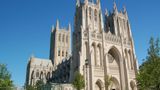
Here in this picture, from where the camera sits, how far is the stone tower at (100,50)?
134 ft

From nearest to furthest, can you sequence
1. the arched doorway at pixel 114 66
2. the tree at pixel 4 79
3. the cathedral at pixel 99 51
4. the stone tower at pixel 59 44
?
the tree at pixel 4 79 → the cathedral at pixel 99 51 → the arched doorway at pixel 114 66 → the stone tower at pixel 59 44

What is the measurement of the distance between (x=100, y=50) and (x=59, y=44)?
42940 millimetres

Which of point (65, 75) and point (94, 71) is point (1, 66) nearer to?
point (94, 71)

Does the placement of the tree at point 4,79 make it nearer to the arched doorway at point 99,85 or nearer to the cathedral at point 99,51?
the cathedral at point 99,51

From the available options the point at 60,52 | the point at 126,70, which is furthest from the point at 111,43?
the point at 60,52

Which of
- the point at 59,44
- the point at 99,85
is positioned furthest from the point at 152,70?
the point at 59,44

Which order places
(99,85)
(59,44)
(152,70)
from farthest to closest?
1. (59,44)
2. (99,85)
3. (152,70)

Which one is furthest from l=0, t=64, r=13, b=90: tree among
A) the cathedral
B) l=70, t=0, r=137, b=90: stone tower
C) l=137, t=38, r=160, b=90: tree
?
l=137, t=38, r=160, b=90: tree

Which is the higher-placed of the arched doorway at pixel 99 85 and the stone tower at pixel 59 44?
the stone tower at pixel 59 44

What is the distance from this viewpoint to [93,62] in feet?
140

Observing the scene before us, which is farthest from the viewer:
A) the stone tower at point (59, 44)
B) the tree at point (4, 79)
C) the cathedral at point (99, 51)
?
the stone tower at point (59, 44)

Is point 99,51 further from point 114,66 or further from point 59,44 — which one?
point 59,44

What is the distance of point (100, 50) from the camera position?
45.3 metres

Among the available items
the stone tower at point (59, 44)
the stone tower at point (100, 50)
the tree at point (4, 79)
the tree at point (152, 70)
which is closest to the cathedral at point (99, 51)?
the stone tower at point (100, 50)
